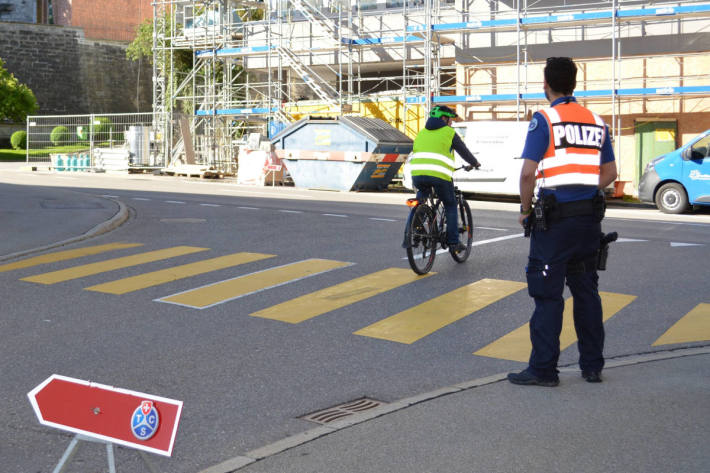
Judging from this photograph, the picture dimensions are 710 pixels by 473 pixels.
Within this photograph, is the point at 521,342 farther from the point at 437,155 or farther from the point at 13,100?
the point at 13,100

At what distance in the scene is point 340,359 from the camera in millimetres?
6445

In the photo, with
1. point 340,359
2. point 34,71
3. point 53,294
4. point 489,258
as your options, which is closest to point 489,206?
point 489,258

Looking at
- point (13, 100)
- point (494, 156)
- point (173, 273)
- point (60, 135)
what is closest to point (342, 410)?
point (173, 273)

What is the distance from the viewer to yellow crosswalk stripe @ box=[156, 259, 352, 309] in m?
8.47

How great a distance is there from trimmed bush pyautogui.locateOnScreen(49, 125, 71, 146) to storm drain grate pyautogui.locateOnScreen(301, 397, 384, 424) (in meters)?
34.0

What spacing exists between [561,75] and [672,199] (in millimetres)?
14642

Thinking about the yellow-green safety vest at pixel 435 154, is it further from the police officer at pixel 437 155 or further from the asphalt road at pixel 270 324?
the asphalt road at pixel 270 324

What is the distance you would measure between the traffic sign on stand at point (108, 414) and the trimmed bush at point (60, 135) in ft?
118

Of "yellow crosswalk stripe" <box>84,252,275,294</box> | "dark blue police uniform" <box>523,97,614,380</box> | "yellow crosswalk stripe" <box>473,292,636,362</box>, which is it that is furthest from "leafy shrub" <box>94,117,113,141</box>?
"dark blue police uniform" <box>523,97,614,380</box>

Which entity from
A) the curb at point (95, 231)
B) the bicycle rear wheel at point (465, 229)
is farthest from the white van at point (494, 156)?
the bicycle rear wheel at point (465, 229)

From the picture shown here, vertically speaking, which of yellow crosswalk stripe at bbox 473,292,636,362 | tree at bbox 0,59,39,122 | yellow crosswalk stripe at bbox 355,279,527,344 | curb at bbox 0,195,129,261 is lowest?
yellow crosswalk stripe at bbox 473,292,636,362

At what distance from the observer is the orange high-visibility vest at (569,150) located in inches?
222

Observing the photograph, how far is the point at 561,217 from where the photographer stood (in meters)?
5.61

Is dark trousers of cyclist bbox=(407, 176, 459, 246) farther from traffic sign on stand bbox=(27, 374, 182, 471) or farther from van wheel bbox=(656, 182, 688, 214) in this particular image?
van wheel bbox=(656, 182, 688, 214)
